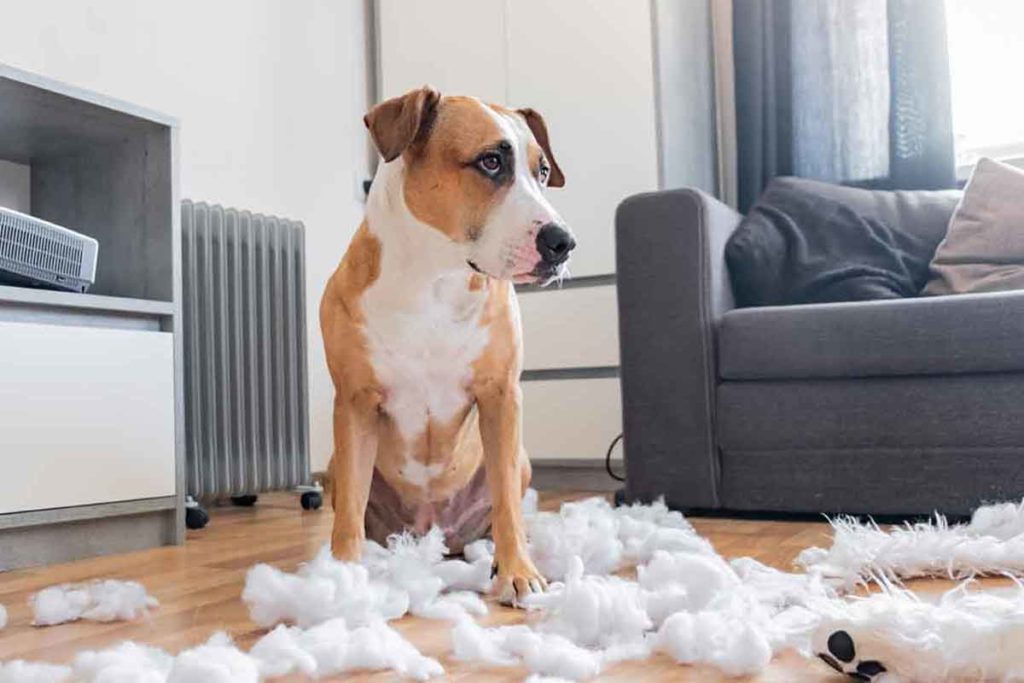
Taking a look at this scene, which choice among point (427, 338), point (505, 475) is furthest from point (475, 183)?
point (505, 475)

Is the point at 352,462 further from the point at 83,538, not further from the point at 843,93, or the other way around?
the point at 843,93

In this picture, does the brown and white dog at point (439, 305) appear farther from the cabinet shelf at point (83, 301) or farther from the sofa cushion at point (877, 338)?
the sofa cushion at point (877, 338)

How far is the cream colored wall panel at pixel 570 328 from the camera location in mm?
2932

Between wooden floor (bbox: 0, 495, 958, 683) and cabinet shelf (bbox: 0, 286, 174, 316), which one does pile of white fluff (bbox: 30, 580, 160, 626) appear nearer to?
wooden floor (bbox: 0, 495, 958, 683)

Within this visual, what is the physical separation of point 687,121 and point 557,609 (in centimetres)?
224

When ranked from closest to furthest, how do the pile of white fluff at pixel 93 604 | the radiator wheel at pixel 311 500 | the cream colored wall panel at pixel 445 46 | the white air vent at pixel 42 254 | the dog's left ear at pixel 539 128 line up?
the pile of white fluff at pixel 93 604
the dog's left ear at pixel 539 128
the white air vent at pixel 42 254
the radiator wheel at pixel 311 500
the cream colored wall panel at pixel 445 46

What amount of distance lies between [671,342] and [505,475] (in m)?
0.82

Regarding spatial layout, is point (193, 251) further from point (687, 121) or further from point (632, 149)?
point (687, 121)

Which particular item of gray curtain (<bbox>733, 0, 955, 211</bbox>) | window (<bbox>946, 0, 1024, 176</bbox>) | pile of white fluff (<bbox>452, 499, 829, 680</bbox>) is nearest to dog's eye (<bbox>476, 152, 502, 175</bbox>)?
pile of white fluff (<bbox>452, 499, 829, 680</bbox>)

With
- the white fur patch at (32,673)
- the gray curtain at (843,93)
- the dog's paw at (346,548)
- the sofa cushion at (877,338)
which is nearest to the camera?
the white fur patch at (32,673)

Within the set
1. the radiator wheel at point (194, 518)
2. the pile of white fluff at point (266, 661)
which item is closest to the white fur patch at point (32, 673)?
the pile of white fluff at point (266, 661)

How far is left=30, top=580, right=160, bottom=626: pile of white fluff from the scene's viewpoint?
1.23 m

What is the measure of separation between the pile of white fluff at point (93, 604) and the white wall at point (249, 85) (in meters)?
1.46

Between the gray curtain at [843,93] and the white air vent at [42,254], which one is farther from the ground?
the gray curtain at [843,93]
